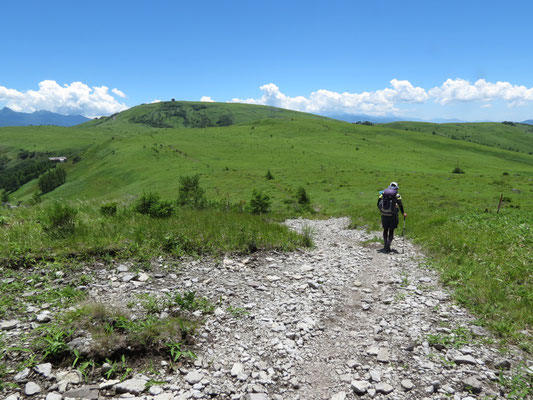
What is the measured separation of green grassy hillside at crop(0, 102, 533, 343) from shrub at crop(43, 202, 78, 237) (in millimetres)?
899

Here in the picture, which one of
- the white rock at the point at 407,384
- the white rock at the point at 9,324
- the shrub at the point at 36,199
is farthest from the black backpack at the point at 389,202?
the shrub at the point at 36,199

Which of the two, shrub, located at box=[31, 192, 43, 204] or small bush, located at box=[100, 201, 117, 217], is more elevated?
small bush, located at box=[100, 201, 117, 217]

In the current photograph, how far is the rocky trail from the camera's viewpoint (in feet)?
15.3

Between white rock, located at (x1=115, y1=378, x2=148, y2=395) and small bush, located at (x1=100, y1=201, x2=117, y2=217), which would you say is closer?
white rock, located at (x1=115, y1=378, x2=148, y2=395)

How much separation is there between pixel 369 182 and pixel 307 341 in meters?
47.8

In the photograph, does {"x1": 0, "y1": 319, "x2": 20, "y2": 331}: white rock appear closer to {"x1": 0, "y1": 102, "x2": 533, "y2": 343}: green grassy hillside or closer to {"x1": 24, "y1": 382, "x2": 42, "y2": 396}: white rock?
{"x1": 24, "y1": 382, "x2": 42, "y2": 396}: white rock

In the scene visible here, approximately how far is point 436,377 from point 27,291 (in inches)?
358

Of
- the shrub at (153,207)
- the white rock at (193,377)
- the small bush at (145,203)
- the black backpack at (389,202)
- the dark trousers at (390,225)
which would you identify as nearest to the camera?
the white rock at (193,377)

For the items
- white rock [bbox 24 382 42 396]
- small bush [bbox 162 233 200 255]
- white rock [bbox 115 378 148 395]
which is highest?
small bush [bbox 162 233 200 255]

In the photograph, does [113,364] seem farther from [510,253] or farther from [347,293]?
[510,253]

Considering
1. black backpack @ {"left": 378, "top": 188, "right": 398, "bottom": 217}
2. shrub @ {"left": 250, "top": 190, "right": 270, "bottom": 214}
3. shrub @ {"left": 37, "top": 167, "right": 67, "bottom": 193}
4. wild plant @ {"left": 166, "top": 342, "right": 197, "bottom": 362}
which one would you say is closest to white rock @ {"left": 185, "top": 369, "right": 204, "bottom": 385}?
wild plant @ {"left": 166, "top": 342, "right": 197, "bottom": 362}

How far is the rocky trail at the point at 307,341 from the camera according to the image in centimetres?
466

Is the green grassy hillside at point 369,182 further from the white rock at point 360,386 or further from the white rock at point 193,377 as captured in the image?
the white rock at point 193,377

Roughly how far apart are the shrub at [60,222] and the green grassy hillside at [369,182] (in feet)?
2.95
